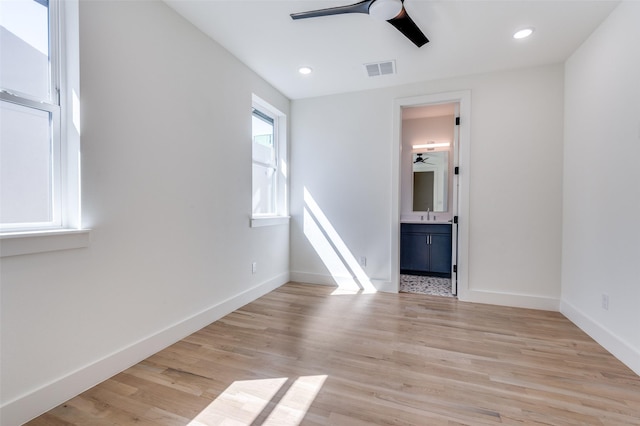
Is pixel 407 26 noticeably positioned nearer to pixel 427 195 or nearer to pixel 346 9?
pixel 346 9

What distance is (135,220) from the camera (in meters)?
2.03

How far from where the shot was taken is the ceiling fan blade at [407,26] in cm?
199

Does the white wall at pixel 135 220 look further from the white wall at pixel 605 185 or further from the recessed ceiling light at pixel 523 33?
the white wall at pixel 605 185

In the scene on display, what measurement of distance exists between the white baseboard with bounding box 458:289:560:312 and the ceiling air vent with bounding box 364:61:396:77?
2681mm

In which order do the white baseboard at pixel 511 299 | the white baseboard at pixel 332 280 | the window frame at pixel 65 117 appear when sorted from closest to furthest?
the window frame at pixel 65 117 → the white baseboard at pixel 511 299 → the white baseboard at pixel 332 280

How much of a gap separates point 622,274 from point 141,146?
3609mm

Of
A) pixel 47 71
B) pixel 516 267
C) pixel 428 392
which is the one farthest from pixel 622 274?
pixel 47 71

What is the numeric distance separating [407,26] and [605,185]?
79.7 inches

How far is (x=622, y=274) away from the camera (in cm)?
209

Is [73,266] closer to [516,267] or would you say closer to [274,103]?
[274,103]

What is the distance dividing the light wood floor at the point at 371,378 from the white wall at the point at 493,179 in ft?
1.93

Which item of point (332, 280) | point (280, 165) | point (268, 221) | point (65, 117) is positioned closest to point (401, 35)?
point (280, 165)

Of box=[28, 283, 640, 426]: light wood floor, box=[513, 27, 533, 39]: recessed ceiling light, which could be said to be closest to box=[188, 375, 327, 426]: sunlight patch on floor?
box=[28, 283, 640, 426]: light wood floor

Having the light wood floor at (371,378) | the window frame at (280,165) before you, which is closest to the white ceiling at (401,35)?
the window frame at (280,165)
